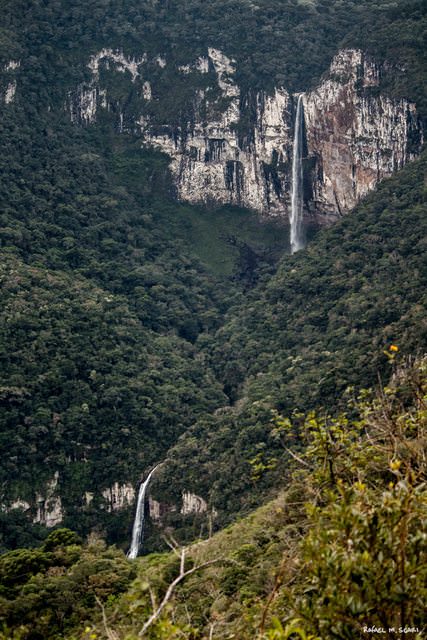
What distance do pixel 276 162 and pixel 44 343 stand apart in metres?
23.0

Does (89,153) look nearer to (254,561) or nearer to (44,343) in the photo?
(44,343)

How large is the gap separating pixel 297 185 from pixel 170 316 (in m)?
12.5

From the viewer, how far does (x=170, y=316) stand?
52.3 meters

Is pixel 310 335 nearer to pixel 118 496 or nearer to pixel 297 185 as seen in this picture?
pixel 118 496

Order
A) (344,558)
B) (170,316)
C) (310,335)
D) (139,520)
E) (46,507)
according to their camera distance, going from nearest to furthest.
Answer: (344,558) → (46,507) → (139,520) → (310,335) → (170,316)

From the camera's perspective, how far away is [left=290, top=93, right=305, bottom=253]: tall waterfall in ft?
192

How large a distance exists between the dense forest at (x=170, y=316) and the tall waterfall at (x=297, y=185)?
83cm

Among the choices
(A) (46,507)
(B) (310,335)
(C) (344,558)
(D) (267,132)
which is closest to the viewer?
(C) (344,558)

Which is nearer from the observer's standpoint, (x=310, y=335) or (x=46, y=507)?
(x=46, y=507)

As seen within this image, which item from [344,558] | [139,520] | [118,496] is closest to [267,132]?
[118,496]

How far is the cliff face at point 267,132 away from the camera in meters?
54.1

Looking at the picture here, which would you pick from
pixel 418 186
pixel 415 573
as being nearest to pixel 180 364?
pixel 418 186

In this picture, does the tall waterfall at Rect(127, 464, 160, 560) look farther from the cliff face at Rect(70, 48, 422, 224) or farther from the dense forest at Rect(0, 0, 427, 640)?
the cliff face at Rect(70, 48, 422, 224)

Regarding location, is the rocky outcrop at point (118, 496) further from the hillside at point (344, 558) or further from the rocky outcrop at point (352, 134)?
the rocky outcrop at point (352, 134)
